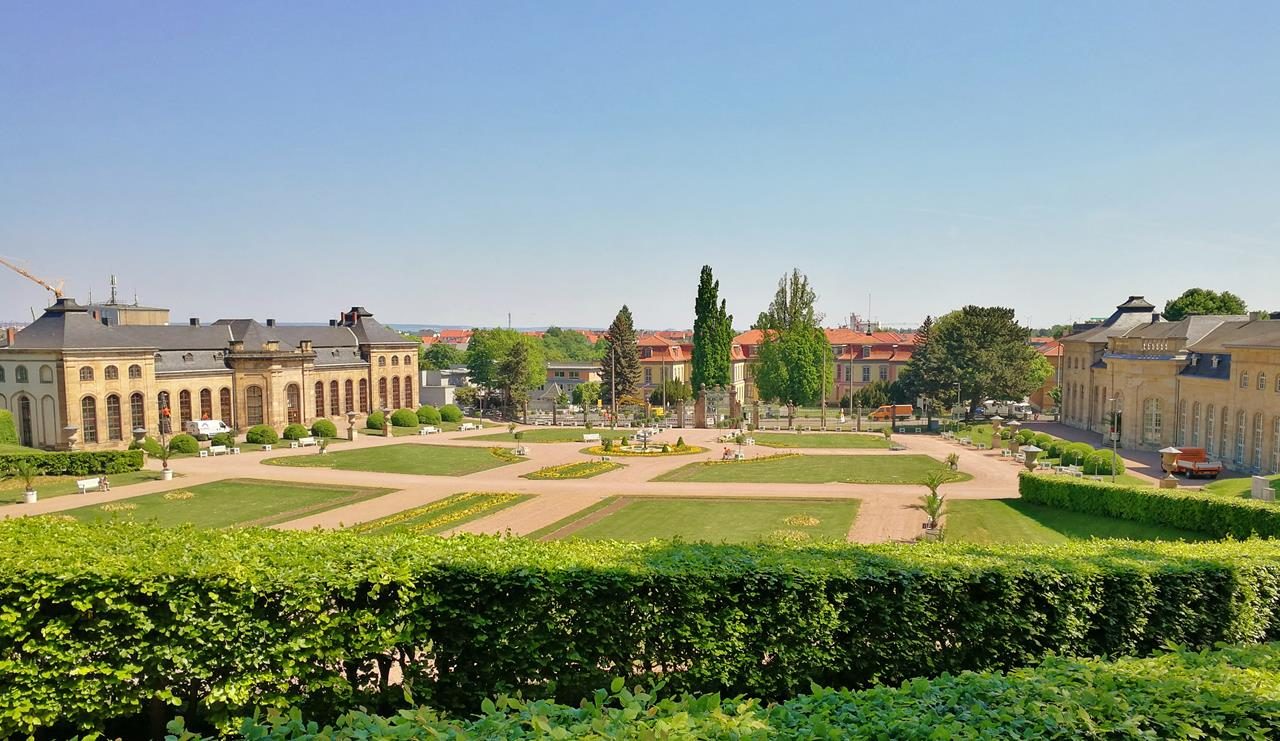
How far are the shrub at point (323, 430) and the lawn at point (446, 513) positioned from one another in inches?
1050

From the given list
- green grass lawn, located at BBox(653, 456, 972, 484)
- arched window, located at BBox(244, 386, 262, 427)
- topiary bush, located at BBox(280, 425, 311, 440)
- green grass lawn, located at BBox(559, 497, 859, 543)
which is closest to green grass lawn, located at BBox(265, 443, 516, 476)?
topiary bush, located at BBox(280, 425, 311, 440)

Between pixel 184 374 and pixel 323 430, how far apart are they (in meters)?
10.0

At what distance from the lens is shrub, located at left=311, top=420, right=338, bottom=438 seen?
194ft

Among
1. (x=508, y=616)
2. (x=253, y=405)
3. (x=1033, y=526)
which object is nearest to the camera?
(x=508, y=616)

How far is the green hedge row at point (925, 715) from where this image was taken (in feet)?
22.1

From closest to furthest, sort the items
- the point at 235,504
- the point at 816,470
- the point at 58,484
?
the point at 235,504 < the point at 58,484 < the point at 816,470

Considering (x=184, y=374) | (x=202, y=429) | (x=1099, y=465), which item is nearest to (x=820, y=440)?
(x=1099, y=465)

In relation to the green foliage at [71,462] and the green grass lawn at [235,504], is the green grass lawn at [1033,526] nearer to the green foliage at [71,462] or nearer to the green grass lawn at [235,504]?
the green grass lawn at [235,504]

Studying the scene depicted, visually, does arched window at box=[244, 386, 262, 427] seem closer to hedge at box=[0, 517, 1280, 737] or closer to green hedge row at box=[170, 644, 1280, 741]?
hedge at box=[0, 517, 1280, 737]

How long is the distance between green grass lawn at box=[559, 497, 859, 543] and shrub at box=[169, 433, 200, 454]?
30987mm

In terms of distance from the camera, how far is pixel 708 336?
7956 centimetres

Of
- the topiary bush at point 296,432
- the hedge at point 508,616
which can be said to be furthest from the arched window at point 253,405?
the hedge at point 508,616

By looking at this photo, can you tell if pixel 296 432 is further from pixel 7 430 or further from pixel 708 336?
pixel 708 336

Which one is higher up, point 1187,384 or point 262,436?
point 1187,384
